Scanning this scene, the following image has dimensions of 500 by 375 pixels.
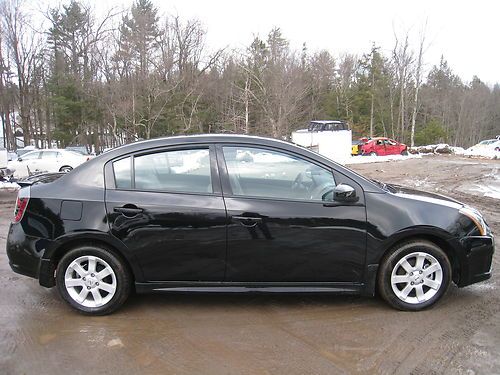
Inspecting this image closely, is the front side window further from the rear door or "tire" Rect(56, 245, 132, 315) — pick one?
"tire" Rect(56, 245, 132, 315)

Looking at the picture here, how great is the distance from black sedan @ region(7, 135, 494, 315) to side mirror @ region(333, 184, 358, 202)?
11mm

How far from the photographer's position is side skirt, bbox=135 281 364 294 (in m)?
3.64

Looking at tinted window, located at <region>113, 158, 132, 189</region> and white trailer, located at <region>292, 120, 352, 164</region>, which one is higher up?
white trailer, located at <region>292, 120, 352, 164</region>

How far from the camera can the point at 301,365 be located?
2891 mm

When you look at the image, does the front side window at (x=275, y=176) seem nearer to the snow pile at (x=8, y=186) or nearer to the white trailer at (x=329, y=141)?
the snow pile at (x=8, y=186)

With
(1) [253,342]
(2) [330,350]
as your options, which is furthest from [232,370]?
(2) [330,350]

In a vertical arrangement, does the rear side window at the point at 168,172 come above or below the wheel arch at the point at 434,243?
above

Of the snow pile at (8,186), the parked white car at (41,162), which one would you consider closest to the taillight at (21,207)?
the snow pile at (8,186)

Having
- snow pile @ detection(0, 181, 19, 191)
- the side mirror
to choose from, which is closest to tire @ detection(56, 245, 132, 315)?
the side mirror

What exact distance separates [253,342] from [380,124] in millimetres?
57037

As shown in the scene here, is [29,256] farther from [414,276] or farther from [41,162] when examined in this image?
[41,162]

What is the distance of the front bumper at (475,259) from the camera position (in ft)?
12.2

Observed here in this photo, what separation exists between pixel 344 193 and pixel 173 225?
1523mm

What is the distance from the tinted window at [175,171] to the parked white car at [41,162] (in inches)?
570
